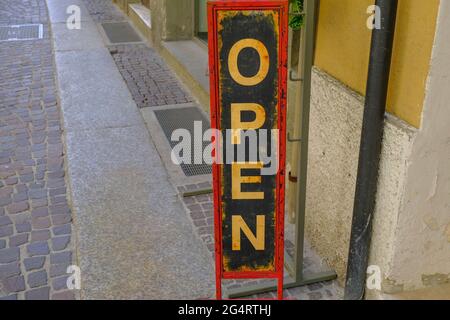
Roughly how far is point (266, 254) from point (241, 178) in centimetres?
47

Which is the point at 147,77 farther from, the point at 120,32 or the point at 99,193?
the point at 99,193

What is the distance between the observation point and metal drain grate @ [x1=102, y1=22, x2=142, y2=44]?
946cm

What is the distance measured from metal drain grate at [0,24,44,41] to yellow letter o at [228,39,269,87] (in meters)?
8.00

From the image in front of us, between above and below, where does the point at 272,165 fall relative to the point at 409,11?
below

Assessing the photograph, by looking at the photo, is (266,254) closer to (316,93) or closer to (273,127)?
(273,127)

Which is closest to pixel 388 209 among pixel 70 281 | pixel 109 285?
pixel 109 285

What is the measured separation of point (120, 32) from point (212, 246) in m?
7.24

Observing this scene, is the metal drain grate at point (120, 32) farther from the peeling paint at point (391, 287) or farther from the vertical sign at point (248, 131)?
the peeling paint at point (391, 287)

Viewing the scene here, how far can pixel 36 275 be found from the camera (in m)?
3.43

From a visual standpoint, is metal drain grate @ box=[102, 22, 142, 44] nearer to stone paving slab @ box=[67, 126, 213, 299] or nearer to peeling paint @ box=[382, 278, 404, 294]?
stone paving slab @ box=[67, 126, 213, 299]

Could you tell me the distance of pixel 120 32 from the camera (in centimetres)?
1005

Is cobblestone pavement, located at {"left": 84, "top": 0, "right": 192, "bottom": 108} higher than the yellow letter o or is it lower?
lower

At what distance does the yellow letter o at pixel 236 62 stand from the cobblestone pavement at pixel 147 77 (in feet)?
12.9

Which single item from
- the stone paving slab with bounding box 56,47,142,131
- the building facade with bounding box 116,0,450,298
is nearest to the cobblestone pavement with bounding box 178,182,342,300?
the building facade with bounding box 116,0,450,298
